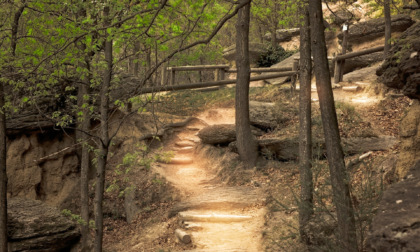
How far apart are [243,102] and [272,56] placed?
14.3 m

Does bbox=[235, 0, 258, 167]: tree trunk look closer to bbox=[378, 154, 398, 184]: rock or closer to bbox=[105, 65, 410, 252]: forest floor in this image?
bbox=[105, 65, 410, 252]: forest floor

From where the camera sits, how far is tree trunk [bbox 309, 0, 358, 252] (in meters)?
5.11

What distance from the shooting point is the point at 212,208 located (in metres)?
10.3

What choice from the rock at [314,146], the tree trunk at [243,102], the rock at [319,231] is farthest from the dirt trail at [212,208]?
the rock at [319,231]

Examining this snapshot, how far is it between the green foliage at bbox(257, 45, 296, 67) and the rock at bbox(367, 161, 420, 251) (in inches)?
902

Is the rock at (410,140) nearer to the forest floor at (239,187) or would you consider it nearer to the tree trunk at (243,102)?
the forest floor at (239,187)

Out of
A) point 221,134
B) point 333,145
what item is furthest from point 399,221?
point 221,134

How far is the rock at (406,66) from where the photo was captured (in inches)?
239

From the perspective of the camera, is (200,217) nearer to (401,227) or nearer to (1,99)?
(1,99)

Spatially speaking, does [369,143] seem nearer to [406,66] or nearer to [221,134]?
[406,66]

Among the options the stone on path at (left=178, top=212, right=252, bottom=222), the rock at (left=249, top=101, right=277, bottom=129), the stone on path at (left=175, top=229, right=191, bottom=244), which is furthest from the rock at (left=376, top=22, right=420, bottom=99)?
the rock at (left=249, top=101, right=277, bottom=129)

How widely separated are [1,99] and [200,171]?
678 cm

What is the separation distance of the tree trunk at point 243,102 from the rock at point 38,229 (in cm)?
555

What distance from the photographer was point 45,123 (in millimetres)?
13422
